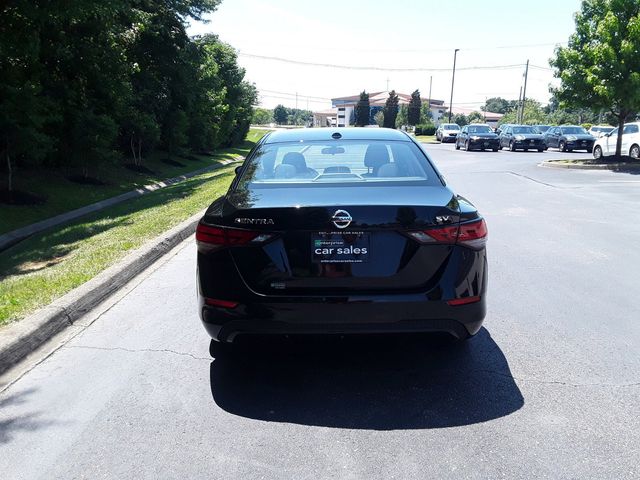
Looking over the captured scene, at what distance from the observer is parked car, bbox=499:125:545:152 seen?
34.4 m

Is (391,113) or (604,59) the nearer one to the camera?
(604,59)

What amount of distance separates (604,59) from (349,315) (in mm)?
21832

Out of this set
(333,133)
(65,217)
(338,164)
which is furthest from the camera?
(65,217)

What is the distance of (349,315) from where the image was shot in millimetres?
3514

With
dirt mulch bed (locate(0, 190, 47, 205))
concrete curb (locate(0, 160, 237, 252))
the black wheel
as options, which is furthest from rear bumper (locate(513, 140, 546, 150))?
dirt mulch bed (locate(0, 190, 47, 205))

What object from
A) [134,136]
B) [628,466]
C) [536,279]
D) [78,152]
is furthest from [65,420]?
[134,136]

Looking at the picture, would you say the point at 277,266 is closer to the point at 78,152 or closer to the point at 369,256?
the point at 369,256

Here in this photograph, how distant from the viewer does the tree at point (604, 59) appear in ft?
69.0

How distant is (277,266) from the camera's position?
11.6 feet

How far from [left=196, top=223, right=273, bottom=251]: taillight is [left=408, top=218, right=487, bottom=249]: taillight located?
3.09ft

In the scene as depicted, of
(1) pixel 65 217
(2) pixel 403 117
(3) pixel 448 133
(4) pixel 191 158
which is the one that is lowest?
(1) pixel 65 217

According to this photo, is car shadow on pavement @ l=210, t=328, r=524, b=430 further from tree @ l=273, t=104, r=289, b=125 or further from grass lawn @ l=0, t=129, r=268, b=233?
tree @ l=273, t=104, r=289, b=125

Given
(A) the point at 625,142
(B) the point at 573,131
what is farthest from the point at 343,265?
(B) the point at 573,131

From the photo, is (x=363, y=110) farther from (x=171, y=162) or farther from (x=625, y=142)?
(x=625, y=142)
